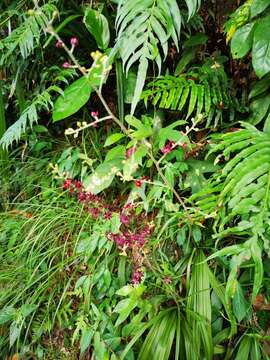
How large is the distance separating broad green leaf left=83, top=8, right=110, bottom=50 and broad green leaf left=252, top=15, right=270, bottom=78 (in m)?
0.59

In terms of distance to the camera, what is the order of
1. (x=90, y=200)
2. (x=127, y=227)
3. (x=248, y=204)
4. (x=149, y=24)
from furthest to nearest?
(x=127, y=227), (x=90, y=200), (x=149, y=24), (x=248, y=204)

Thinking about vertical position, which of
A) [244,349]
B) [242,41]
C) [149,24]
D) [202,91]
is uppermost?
[149,24]

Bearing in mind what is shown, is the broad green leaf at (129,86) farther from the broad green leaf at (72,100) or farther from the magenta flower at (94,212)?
the magenta flower at (94,212)

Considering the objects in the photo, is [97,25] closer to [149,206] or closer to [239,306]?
[149,206]

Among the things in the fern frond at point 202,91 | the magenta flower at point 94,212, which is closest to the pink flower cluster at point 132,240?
the magenta flower at point 94,212

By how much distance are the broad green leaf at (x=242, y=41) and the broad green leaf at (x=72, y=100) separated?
21.4 inches

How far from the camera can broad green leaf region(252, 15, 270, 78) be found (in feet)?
3.99

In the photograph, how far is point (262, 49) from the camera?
1223 millimetres

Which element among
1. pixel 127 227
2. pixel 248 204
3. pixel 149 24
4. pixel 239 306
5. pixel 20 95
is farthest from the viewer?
pixel 20 95

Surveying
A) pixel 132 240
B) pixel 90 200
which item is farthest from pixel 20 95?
pixel 132 240

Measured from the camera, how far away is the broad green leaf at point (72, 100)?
1560mm

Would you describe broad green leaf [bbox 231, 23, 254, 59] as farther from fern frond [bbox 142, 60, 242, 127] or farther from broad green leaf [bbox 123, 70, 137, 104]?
broad green leaf [bbox 123, 70, 137, 104]

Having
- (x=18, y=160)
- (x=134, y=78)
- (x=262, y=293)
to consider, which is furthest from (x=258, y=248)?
(x=18, y=160)

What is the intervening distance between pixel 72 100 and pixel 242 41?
640 millimetres
